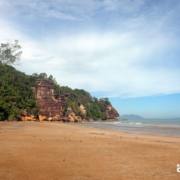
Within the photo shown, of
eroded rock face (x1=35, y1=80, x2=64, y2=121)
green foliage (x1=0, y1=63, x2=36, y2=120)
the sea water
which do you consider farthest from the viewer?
eroded rock face (x1=35, y1=80, x2=64, y2=121)

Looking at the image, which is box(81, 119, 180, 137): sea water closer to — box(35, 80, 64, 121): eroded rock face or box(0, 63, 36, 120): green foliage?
box(0, 63, 36, 120): green foliage

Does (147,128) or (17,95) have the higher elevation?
(17,95)

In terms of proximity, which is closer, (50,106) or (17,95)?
(17,95)

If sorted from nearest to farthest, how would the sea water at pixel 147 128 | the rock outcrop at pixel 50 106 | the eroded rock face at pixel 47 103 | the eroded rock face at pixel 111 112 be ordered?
1. the sea water at pixel 147 128
2. the rock outcrop at pixel 50 106
3. the eroded rock face at pixel 47 103
4. the eroded rock face at pixel 111 112

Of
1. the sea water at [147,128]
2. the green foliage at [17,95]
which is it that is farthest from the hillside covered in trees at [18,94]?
the sea water at [147,128]

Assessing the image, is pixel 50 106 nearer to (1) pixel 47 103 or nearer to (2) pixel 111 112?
(1) pixel 47 103

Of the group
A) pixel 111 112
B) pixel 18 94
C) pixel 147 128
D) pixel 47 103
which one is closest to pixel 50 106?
pixel 47 103

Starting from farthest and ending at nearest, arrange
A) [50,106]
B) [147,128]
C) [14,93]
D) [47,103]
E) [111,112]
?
[111,112]
[50,106]
[47,103]
[14,93]
[147,128]

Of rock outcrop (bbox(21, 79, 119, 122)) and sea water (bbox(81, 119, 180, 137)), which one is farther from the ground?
rock outcrop (bbox(21, 79, 119, 122))

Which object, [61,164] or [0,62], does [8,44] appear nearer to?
[0,62]

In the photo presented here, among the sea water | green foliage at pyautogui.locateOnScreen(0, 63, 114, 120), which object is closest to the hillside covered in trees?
green foliage at pyautogui.locateOnScreen(0, 63, 114, 120)

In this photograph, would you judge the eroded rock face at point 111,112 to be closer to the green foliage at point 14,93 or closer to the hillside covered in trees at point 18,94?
the hillside covered in trees at point 18,94

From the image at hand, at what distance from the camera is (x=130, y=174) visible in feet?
29.2

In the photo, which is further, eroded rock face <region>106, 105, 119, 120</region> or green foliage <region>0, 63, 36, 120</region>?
eroded rock face <region>106, 105, 119, 120</region>
